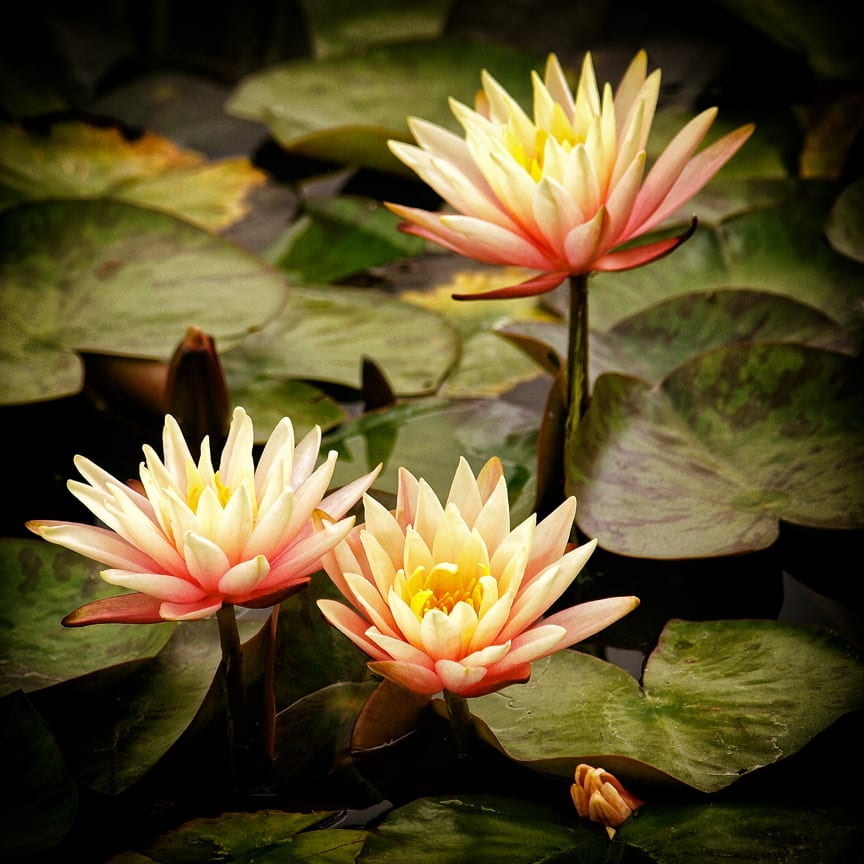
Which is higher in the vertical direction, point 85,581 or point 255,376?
point 255,376

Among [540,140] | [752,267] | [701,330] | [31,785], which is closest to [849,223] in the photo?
[752,267]

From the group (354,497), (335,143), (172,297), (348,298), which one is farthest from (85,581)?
(335,143)

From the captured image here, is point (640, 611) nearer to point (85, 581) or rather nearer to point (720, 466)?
point (720, 466)

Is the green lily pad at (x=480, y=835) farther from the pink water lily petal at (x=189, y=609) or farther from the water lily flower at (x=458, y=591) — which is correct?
the pink water lily petal at (x=189, y=609)

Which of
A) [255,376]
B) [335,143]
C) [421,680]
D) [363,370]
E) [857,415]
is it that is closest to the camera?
[421,680]

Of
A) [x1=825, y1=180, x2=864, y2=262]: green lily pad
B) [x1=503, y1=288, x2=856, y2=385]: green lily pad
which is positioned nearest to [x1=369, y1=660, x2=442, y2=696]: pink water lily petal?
[x1=503, y1=288, x2=856, y2=385]: green lily pad

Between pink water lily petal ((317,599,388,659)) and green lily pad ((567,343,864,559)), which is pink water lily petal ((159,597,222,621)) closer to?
pink water lily petal ((317,599,388,659))
